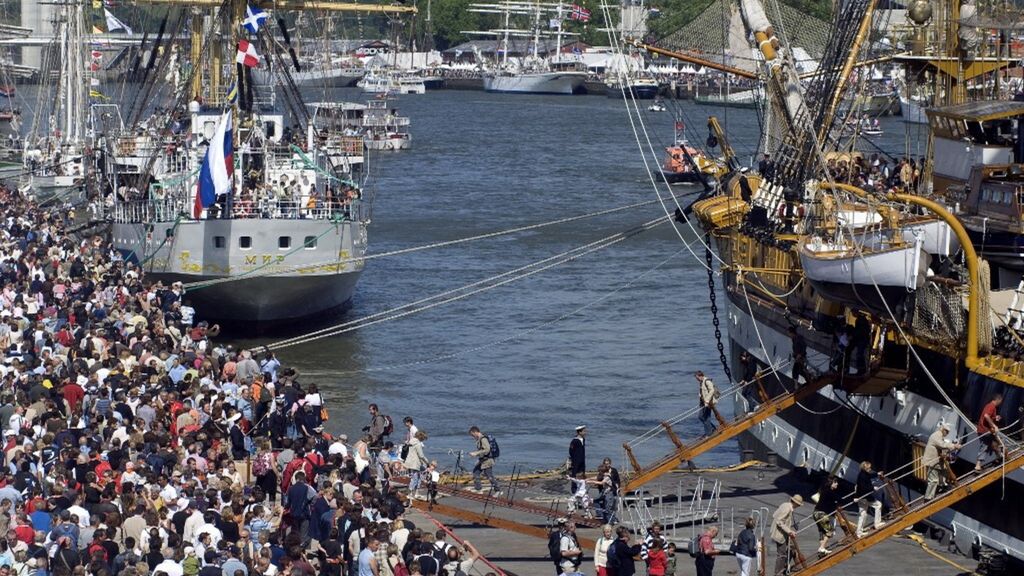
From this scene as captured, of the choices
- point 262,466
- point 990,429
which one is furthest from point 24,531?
point 990,429

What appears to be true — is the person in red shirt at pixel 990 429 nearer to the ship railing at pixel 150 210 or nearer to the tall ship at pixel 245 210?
the tall ship at pixel 245 210

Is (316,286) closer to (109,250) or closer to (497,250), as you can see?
(109,250)

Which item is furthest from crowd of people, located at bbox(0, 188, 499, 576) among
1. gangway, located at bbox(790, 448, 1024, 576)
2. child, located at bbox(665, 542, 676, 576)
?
gangway, located at bbox(790, 448, 1024, 576)

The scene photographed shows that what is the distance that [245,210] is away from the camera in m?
52.0

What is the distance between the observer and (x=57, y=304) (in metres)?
37.8

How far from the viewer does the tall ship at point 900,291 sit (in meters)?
27.3

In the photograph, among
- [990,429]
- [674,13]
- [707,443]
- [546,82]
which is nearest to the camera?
[990,429]

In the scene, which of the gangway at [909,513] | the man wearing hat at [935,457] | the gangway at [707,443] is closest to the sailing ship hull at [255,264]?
the gangway at [707,443]

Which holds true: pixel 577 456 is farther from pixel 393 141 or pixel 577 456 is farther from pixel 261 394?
pixel 393 141

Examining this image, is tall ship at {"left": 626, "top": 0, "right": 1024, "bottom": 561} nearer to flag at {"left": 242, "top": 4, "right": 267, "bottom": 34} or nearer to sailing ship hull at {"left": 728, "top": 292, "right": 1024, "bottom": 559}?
sailing ship hull at {"left": 728, "top": 292, "right": 1024, "bottom": 559}

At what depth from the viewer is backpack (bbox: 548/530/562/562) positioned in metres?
24.1

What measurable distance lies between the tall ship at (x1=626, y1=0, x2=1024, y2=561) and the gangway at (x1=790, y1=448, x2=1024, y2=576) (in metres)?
0.03

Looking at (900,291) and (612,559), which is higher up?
(900,291)

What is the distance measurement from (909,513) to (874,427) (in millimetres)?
5803
